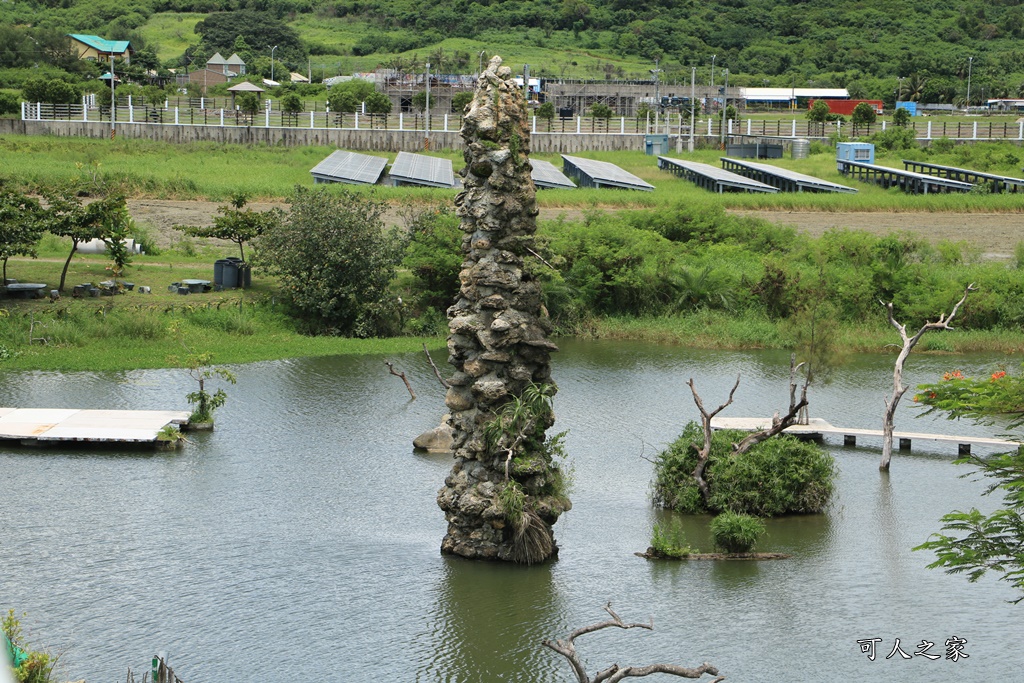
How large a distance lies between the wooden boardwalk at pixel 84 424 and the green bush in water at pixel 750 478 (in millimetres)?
12085

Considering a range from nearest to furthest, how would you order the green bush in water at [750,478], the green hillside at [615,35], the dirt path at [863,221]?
the green bush in water at [750,478] → the dirt path at [863,221] → the green hillside at [615,35]

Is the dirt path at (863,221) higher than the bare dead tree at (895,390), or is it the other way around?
the dirt path at (863,221)

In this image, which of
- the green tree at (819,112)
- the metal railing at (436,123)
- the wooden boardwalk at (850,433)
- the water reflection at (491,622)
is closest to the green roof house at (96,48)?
the metal railing at (436,123)

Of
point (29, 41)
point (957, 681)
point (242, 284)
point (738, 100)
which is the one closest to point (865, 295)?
point (242, 284)

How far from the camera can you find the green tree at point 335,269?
46.5 m

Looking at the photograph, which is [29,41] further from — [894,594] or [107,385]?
[894,594]

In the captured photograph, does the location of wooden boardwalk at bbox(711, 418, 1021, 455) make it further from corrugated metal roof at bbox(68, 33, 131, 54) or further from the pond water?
corrugated metal roof at bbox(68, 33, 131, 54)

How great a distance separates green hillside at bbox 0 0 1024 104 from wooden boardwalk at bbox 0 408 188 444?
108 metres

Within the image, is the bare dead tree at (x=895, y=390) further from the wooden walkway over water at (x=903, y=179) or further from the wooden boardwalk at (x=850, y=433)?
the wooden walkway over water at (x=903, y=179)

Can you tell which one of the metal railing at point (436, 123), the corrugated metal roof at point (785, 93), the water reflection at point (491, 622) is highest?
the corrugated metal roof at point (785, 93)

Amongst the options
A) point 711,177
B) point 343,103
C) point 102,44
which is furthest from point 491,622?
point 102,44

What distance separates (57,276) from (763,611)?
3358 cm

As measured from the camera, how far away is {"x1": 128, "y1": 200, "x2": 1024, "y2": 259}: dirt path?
205 ft

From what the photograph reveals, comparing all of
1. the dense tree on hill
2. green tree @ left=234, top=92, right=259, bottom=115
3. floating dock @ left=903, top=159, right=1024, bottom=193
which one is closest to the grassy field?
floating dock @ left=903, top=159, right=1024, bottom=193
